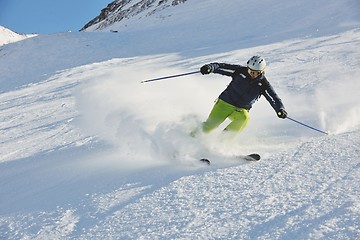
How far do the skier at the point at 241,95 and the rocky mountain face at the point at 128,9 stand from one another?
77.3 feet

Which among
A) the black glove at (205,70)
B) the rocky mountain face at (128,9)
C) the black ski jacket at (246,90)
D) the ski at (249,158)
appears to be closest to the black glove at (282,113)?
the black ski jacket at (246,90)

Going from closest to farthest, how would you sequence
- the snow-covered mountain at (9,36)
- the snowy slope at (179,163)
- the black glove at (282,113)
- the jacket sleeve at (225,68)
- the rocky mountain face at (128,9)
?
the snowy slope at (179,163), the black glove at (282,113), the jacket sleeve at (225,68), the rocky mountain face at (128,9), the snow-covered mountain at (9,36)

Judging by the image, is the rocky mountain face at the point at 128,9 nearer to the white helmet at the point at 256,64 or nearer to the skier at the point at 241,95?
the skier at the point at 241,95

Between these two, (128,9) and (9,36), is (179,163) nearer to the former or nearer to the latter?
(9,36)

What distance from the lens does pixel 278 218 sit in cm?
328

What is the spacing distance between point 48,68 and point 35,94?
455 centimetres

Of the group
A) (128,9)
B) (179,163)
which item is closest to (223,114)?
(179,163)

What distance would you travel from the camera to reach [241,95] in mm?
5176

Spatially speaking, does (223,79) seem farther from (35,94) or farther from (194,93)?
(35,94)

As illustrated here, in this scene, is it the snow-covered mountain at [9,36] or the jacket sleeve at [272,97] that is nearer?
the jacket sleeve at [272,97]

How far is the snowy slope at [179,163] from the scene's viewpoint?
3.36m

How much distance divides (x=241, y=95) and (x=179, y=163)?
1.32 m

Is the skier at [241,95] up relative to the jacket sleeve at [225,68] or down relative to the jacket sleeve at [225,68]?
down

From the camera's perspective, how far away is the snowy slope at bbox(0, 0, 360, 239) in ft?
11.0
